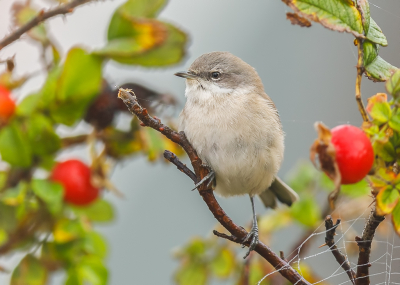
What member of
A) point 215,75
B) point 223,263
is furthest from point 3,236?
point 215,75

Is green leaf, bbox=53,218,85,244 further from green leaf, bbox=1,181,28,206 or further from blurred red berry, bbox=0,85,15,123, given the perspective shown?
blurred red berry, bbox=0,85,15,123

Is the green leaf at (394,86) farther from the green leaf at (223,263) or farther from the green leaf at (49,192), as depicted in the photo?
the green leaf at (223,263)

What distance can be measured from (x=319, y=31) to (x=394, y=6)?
4.26ft

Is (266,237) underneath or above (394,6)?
underneath

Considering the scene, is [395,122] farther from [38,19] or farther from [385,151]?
[38,19]

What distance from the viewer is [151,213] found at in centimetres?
437

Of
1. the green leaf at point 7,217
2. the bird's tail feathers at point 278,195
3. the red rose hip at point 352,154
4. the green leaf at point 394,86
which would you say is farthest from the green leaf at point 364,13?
the bird's tail feathers at point 278,195

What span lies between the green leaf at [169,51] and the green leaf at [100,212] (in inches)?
26.7

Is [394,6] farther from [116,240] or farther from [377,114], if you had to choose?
[377,114]

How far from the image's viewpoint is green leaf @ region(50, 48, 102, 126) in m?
1.67

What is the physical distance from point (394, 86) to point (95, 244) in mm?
1311

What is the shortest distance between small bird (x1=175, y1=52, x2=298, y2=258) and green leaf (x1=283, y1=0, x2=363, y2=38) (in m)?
1.25

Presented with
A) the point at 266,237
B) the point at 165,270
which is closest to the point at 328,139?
the point at 266,237

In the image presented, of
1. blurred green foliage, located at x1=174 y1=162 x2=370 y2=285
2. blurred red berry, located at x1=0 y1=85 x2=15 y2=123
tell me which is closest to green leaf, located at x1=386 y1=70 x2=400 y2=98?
blurred green foliage, located at x1=174 y1=162 x2=370 y2=285
